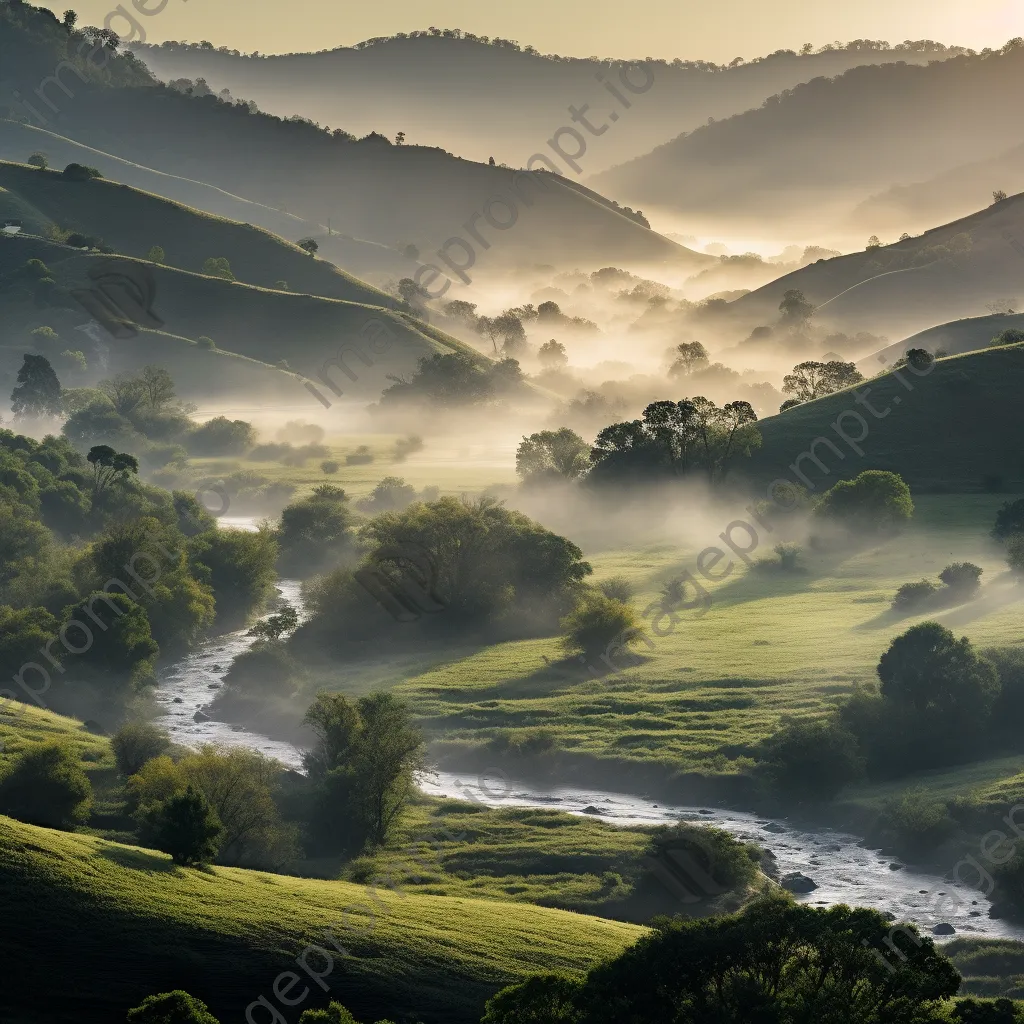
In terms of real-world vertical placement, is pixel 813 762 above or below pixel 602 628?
below

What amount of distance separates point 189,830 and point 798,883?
2576cm

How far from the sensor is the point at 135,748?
66.6m

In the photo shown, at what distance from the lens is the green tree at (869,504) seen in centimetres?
11569

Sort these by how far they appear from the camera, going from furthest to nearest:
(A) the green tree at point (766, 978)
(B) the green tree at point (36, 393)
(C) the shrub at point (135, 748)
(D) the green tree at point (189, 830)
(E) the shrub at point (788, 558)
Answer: (B) the green tree at point (36, 393) < (E) the shrub at point (788, 558) < (C) the shrub at point (135, 748) < (D) the green tree at point (189, 830) < (A) the green tree at point (766, 978)

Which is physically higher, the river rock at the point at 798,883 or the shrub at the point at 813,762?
the shrub at the point at 813,762

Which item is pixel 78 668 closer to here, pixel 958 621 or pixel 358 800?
pixel 358 800

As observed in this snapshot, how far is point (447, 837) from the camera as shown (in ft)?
206

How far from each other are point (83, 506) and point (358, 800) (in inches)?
2713

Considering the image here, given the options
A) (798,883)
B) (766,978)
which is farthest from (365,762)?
(766,978)

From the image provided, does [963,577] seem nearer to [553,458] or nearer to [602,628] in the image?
[602,628]

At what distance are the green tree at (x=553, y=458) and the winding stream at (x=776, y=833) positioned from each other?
6496 cm

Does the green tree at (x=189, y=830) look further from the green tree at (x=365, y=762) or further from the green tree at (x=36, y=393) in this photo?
the green tree at (x=36, y=393)

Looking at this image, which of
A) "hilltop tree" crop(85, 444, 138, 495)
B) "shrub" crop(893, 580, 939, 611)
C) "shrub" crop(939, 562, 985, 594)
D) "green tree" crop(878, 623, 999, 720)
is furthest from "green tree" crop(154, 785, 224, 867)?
"hilltop tree" crop(85, 444, 138, 495)

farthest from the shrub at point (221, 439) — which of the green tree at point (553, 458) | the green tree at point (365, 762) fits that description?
the green tree at point (365, 762)
